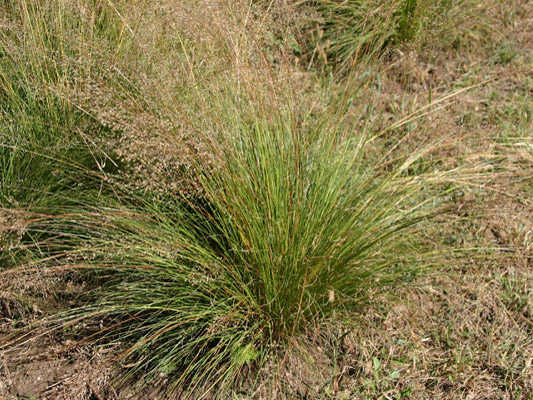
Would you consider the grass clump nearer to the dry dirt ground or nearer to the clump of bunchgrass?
the dry dirt ground

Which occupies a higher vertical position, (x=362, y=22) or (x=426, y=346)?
(x=362, y=22)

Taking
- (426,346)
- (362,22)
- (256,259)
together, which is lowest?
(426,346)

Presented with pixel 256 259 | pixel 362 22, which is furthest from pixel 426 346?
pixel 362 22

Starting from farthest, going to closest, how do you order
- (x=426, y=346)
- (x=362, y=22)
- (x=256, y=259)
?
(x=362, y=22)
(x=426, y=346)
(x=256, y=259)

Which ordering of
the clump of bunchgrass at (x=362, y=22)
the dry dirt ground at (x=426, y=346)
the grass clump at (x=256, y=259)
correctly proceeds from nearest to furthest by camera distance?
the grass clump at (x=256, y=259) → the dry dirt ground at (x=426, y=346) → the clump of bunchgrass at (x=362, y=22)

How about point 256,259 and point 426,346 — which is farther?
point 426,346

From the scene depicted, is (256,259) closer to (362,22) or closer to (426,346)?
(426,346)

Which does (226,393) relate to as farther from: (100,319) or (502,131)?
(502,131)

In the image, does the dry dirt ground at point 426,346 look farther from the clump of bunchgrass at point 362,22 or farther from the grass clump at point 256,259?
the clump of bunchgrass at point 362,22

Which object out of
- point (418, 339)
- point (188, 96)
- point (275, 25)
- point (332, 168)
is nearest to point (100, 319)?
point (188, 96)

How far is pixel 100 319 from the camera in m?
2.42

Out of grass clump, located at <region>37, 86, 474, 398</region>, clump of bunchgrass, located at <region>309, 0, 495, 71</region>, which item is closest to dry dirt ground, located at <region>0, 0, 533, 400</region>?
grass clump, located at <region>37, 86, 474, 398</region>

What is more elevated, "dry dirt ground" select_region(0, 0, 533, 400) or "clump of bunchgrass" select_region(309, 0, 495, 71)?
"clump of bunchgrass" select_region(309, 0, 495, 71)

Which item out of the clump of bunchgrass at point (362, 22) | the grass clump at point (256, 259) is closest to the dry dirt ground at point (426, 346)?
the grass clump at point (256, 259)
